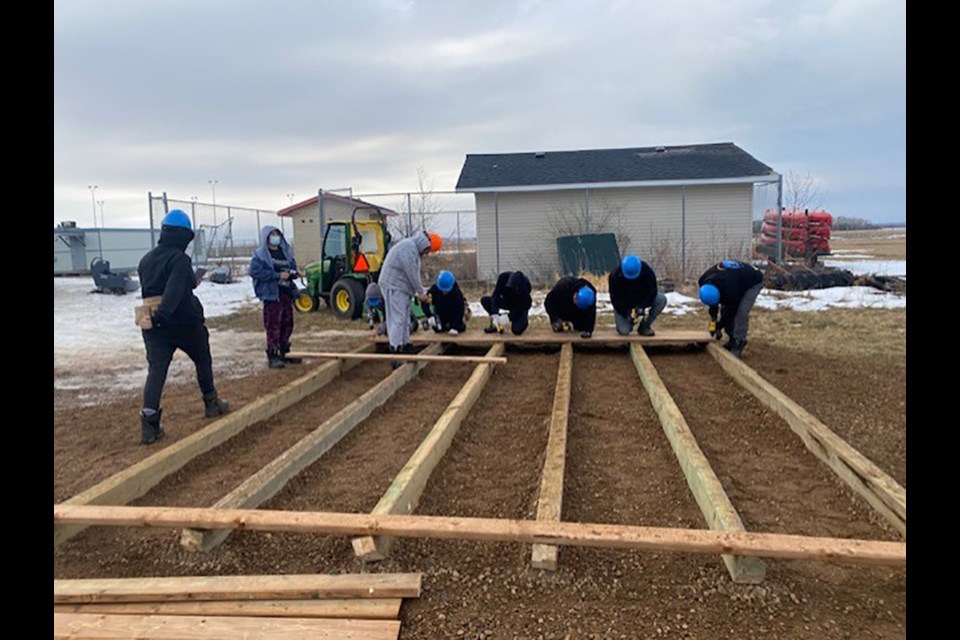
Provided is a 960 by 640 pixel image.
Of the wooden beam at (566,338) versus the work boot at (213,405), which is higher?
the wooden beam at (566,338)

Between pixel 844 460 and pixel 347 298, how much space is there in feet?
27.7

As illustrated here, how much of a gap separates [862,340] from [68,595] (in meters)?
8.25

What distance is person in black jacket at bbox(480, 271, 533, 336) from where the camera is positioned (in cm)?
726

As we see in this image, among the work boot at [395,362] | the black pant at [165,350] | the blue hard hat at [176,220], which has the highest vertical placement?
the blue hard hat at [176,220]

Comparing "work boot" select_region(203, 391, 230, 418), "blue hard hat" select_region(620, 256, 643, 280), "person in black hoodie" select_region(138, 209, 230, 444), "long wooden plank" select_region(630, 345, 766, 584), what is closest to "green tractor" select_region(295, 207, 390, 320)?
"blue hard hat" select_region(620, 256, 643, 280)

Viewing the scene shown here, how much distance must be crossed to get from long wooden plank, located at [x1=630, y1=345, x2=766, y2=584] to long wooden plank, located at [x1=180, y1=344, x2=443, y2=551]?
2.21m

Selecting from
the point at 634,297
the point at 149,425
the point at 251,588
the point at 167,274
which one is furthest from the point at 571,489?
the point at 634,297

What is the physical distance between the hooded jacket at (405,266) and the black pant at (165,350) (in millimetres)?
2064

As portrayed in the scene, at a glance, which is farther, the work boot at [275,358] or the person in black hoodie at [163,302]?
the work boot at [275,358]

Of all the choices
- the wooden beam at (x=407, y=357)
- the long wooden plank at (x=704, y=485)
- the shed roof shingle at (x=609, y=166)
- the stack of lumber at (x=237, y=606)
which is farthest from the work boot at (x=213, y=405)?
the shed roof shingle at (x=609, y=166)

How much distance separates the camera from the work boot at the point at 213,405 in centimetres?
484

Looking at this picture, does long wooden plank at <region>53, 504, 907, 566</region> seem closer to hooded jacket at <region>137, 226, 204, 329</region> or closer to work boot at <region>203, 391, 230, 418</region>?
hooded jacket at <region>137, 226, 204, 329</region>

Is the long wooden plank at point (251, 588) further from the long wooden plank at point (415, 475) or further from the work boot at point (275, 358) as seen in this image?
the work boot at point (275, 358)
